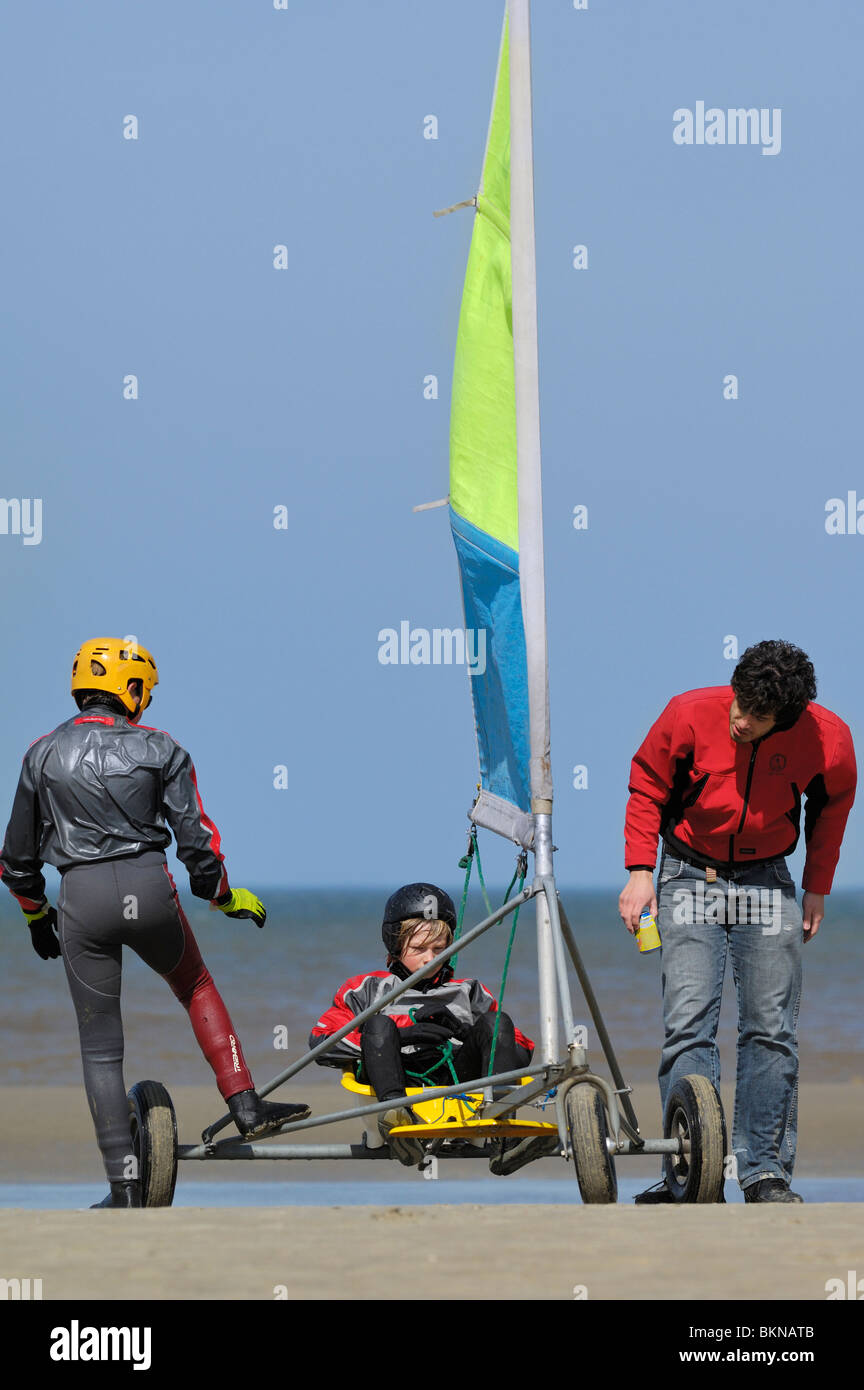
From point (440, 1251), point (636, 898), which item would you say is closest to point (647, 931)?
point (636, 898)

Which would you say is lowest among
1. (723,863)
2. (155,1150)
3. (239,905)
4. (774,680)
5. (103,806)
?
(155,1150)

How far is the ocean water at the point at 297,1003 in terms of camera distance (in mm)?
15867

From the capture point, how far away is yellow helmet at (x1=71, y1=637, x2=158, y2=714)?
618 cm

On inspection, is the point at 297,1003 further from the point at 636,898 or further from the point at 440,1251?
the point at 440,1251

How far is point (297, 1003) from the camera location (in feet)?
72.1

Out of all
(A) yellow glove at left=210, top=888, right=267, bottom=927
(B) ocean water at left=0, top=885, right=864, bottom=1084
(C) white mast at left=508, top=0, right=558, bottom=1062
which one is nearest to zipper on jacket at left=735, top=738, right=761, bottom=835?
(C) white mast at left=508, top=0, right=558, bottom=1062

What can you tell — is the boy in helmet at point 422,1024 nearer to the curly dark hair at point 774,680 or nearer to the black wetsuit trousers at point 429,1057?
the black wetsuit trousers at point 429,1057

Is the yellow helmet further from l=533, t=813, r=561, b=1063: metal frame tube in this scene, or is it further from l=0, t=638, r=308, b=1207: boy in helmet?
l=533, t=813, r=561, b=1063: metal frame tube

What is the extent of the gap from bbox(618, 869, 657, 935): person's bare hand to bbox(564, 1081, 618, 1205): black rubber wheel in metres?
0.56

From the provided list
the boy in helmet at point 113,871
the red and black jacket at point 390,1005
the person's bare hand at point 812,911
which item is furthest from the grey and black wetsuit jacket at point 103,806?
the person's bare hand at point 812,911

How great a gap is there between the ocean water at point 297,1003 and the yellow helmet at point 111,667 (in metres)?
1.92

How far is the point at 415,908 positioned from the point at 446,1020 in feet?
1.30
